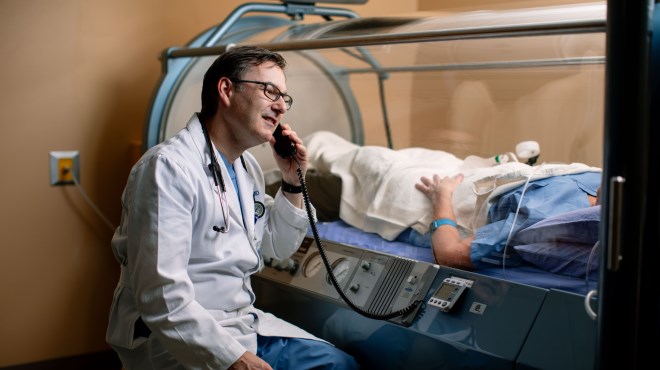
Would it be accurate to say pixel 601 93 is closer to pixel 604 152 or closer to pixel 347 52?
pixel 604 152

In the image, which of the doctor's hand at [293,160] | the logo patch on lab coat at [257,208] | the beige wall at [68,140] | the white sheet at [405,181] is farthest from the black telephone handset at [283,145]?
the beige wall at [68,140]

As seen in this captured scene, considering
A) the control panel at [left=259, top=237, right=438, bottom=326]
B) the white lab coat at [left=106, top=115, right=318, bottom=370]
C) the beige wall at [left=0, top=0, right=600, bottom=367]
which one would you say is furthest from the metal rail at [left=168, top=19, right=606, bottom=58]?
the beige wall at [left=0, top=0, right=600, bottom=367]

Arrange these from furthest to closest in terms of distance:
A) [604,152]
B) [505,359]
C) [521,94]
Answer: [521,94] < [505,359] < [604,152]

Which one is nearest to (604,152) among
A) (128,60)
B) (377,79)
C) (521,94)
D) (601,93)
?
(601,93)

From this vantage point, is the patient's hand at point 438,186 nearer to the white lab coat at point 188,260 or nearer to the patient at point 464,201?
the patient at point 464,201

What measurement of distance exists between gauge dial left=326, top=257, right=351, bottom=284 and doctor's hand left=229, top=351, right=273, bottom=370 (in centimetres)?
48

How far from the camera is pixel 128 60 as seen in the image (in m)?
2.83

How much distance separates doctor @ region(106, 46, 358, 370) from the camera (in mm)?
1409

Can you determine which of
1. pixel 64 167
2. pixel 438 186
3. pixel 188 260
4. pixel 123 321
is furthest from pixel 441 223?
pixel 64 167

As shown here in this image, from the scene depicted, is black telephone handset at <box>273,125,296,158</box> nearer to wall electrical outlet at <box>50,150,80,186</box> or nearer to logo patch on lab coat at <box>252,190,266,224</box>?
logo patch on lab coat at <box>252,190,266,224</box>

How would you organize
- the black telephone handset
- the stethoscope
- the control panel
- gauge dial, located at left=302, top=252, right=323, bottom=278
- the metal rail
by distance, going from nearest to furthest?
the metal rail → the stethoscope → the control panel → the black telephone handset → gauge dial, located at left=302, top=252, right=323, bottom=278

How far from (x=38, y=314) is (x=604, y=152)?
2.30 meters

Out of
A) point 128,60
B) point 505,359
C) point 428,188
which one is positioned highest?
point 128,60

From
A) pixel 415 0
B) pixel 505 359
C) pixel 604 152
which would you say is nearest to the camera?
pixel 604 152
